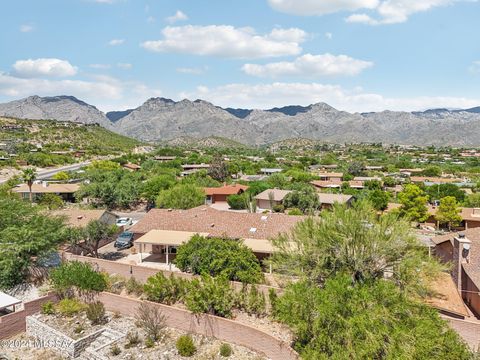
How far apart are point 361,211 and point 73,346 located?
52.6 ft

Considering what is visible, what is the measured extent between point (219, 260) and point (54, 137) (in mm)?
143991

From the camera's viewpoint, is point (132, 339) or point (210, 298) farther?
point (210, 298)

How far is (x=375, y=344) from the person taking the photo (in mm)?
13602

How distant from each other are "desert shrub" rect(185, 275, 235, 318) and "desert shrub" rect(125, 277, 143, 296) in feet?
15.3

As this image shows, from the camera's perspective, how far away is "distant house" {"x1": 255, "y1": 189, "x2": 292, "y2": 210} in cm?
5338

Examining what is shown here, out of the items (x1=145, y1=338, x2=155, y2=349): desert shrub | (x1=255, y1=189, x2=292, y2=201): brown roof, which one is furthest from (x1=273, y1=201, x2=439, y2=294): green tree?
(x1=255, y1=189, x2=292, y2=201): brown roof

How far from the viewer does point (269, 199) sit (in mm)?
53719

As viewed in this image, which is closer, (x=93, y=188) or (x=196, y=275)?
(x=196, y=275)

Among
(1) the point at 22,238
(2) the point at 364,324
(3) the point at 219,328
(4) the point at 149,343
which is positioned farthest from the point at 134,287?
(2) the point at 364,324

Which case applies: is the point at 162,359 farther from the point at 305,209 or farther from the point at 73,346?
the point at 305,209

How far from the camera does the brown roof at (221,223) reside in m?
30.4

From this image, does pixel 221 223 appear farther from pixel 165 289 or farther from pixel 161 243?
pixel 165 289

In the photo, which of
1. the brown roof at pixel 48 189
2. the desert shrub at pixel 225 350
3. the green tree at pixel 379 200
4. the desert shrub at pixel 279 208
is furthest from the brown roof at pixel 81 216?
the green tree at pixel 379 200

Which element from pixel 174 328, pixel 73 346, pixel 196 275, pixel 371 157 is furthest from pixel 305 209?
pixel 371 157
